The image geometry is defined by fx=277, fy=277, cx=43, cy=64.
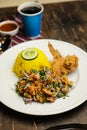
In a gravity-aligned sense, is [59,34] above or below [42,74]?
below

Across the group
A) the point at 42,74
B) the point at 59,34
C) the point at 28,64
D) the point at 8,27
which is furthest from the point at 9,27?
the point at 42,74

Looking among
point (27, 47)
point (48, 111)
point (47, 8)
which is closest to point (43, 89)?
point (48, 111)

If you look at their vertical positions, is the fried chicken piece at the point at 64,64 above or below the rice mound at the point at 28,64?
above

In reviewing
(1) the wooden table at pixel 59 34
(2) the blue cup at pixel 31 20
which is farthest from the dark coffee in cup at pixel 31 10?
(1) the wooden table at pixel 59 34

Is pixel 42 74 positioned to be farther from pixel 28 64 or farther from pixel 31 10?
pixel 31 10

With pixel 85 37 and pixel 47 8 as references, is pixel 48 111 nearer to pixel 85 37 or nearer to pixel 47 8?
pixel 85 37

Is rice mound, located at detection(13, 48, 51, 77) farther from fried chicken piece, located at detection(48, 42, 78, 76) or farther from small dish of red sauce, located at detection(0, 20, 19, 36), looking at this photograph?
small dish of red sauce, located at detection(0, 20, 19, 36)

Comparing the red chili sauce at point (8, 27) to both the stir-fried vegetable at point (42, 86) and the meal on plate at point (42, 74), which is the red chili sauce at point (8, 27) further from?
the stir-fried vegetable at point (42, 86)
